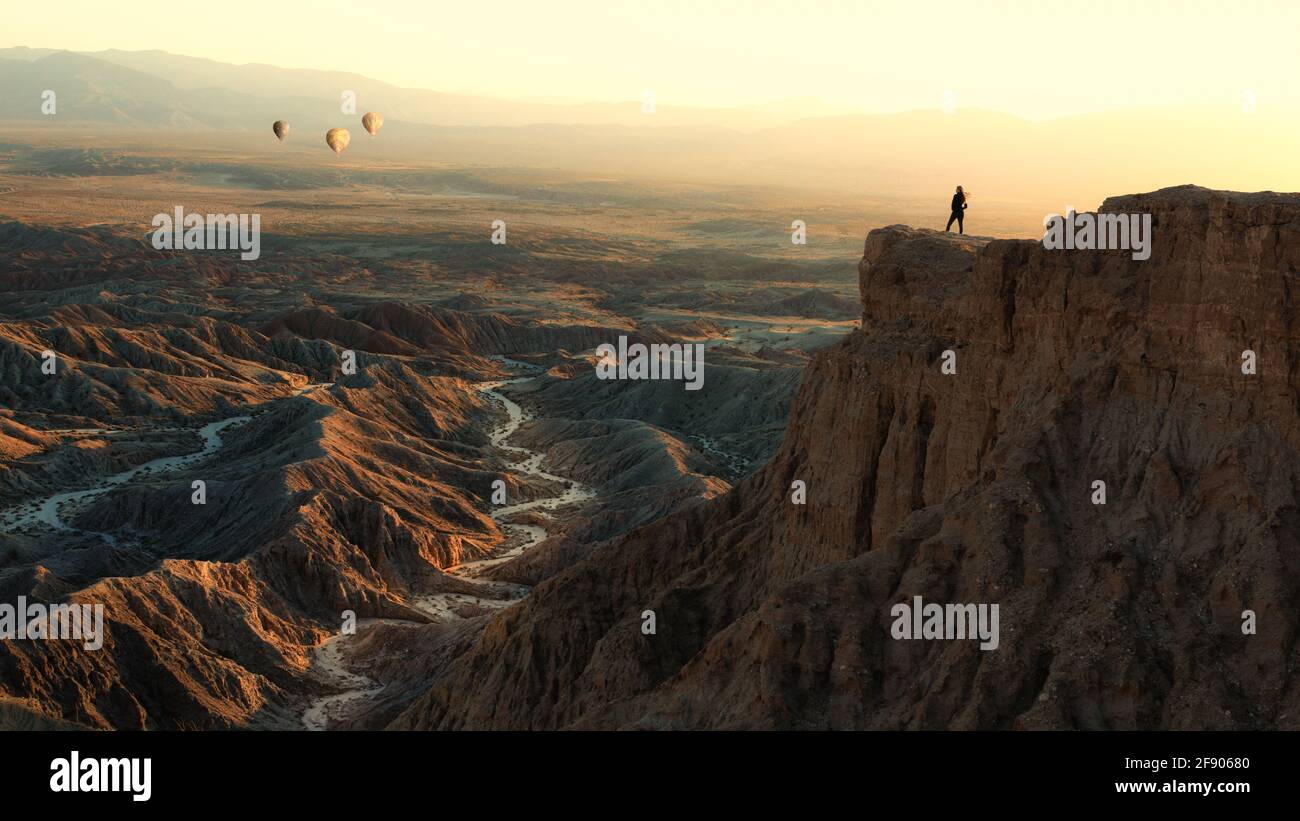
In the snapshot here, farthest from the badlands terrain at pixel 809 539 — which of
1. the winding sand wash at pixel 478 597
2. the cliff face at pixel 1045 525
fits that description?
the winding sand wash at pixel 478 597

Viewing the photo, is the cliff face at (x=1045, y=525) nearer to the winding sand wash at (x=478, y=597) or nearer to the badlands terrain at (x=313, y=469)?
the badlands terrain at (x=313, y=469)

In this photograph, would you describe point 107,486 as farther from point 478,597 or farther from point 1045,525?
point 1045,525

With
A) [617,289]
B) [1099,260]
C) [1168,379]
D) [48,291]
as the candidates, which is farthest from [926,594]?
[617,289]

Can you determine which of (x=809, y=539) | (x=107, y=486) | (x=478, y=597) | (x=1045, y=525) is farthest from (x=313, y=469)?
(x=1045, y=525)

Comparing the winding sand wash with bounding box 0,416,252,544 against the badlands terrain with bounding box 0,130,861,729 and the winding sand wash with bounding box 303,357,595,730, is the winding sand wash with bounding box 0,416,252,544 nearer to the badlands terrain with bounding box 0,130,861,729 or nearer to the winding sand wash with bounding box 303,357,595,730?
the badlands terrain with bounding box 0,130,861,729

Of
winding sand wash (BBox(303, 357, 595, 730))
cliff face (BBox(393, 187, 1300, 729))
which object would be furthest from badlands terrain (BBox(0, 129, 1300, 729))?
winding sand wash (BBox(303, 357, 595, 730))

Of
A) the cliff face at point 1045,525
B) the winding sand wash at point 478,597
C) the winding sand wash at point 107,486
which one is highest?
the cliff face at point 1045,525
